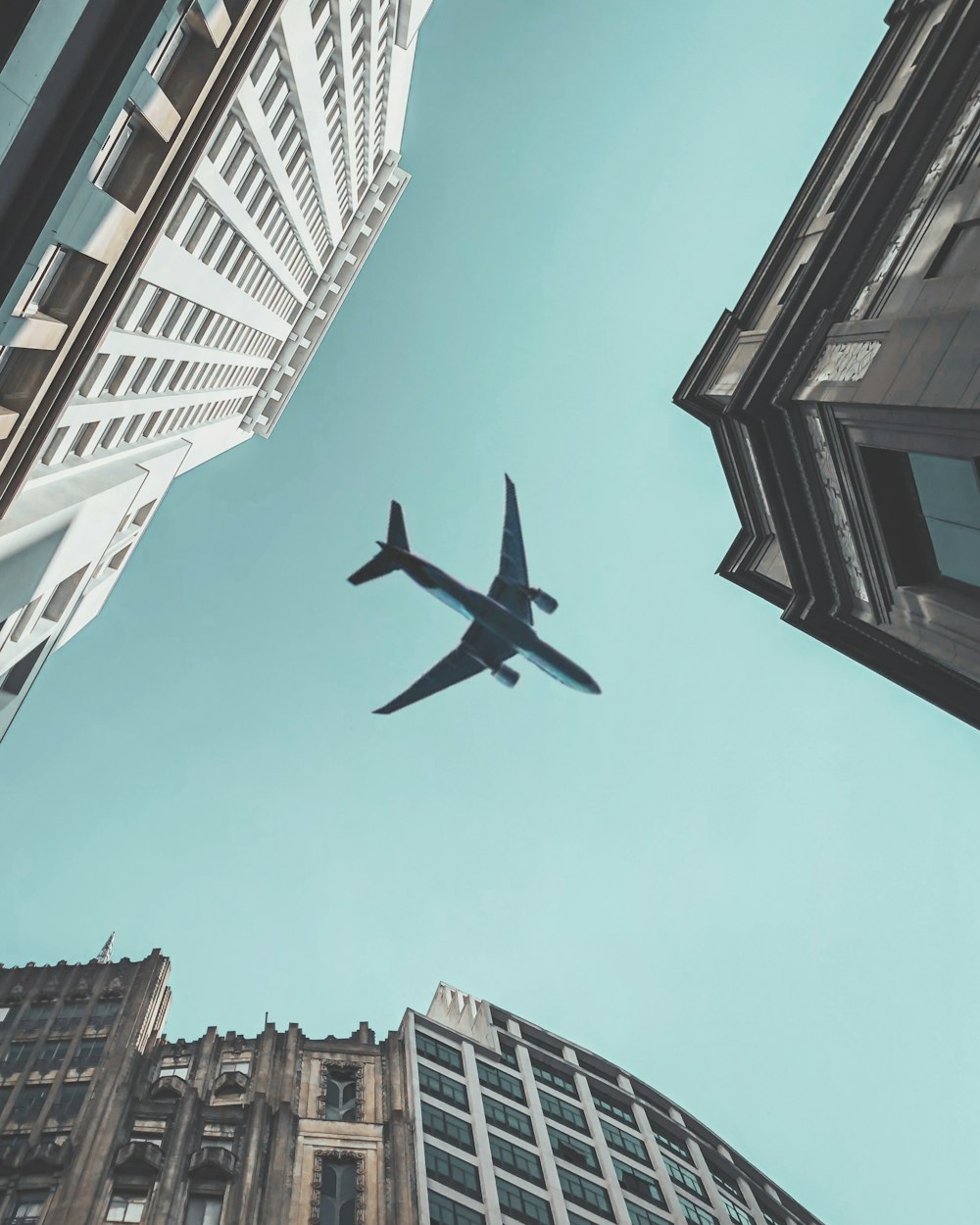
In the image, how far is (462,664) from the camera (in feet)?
91.9

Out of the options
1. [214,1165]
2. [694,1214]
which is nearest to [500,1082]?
[694,1214]

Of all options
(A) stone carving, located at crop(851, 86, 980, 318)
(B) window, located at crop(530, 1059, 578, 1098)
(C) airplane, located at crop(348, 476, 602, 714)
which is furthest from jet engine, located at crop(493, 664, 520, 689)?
(B) window, located at crop(530, 1059, 578, 1098)

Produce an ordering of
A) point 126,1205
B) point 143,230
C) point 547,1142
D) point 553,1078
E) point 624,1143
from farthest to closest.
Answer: point 553,1078, point 624,1143, point 547,1142, point 126,1205, point 143,230

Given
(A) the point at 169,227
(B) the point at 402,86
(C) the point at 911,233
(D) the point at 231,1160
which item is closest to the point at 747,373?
(C) the point at 911,233

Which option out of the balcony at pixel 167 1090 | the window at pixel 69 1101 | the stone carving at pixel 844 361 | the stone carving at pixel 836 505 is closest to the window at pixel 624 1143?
the balcony at pixel 167 1090

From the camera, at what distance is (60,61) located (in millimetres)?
13977

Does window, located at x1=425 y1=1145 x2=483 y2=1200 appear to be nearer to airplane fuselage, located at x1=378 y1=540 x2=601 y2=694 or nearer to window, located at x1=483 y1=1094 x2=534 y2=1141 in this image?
window, located at x1=483 y1=1094 x2=534 y2=1141

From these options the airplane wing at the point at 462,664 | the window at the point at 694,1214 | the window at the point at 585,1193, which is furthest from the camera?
the window at the point at 694,1214

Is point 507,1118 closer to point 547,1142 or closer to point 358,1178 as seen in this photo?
point 547,1142

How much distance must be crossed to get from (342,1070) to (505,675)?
85.4 ft

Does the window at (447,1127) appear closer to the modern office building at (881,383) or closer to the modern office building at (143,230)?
the modern office building at (143,230)

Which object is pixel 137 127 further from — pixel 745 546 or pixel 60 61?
pixel 745 546

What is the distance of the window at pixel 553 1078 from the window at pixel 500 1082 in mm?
2381

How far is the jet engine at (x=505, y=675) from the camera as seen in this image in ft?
87.8
